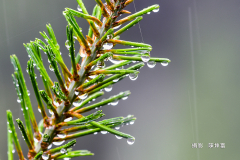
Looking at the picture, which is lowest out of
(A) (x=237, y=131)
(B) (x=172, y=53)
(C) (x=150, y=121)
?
(A) (x=237, y=131)

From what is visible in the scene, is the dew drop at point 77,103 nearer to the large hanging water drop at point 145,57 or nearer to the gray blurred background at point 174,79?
the large hanging water drop at point 145,57

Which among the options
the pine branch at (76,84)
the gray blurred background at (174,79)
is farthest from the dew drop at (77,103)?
the gray blurred background at (174,79)

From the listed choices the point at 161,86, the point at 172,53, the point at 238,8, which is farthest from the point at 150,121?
the point at 238,8

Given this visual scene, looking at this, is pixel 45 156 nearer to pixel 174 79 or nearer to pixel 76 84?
pixel 76 84

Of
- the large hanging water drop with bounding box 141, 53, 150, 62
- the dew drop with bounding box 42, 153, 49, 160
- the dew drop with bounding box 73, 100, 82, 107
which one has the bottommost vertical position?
the dew drop with bounding box 42, 153, 49, 160

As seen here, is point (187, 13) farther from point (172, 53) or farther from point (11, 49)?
point (11, 49)

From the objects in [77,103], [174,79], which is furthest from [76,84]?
[174,79]

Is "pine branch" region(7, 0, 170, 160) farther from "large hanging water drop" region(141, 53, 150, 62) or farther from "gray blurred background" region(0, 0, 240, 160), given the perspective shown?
"gray blurred background" region(0, 0, 240, 160)

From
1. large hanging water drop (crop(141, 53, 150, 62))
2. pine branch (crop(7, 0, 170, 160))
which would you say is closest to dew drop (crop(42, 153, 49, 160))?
pine branch (crop(7, 0, 170, 160))
